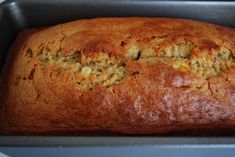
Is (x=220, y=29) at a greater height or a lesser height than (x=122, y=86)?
greater

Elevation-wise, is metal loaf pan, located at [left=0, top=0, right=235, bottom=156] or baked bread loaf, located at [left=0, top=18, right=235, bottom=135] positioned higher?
metal loaf pan, located at [left=0, top=0, right=235, bottom=156]

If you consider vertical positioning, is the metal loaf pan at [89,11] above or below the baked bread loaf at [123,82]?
above

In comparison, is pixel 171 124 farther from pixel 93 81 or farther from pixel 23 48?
pixel 23 48

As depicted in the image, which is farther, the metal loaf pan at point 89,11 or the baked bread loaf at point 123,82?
the metal loaf pan at point 89,11

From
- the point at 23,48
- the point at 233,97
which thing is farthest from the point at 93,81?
the point at 233,97

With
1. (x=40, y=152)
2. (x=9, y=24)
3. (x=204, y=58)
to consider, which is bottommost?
(x=40, y=152)

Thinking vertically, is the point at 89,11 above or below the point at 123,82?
above

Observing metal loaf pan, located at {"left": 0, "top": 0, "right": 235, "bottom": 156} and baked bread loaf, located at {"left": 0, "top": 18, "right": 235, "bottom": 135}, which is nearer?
baked bread loaf, located at {"left": 0, "top": 18, "right": 235, "bottom": 135}

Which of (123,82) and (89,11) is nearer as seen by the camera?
(123,82)
